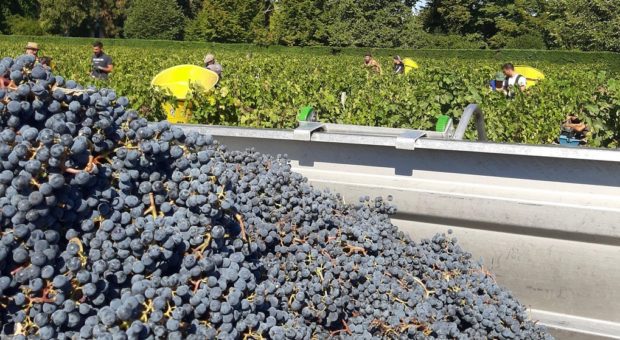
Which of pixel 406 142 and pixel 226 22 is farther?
pixel 226 22

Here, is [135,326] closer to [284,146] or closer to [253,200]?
[253,200]

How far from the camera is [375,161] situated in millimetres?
3004

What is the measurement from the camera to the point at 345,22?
5103 cm

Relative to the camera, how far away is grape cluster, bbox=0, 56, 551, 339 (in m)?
1.46

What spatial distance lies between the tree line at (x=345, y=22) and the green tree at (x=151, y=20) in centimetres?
8

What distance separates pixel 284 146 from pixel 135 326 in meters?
1.87

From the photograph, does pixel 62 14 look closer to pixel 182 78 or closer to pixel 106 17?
pixel 106 17

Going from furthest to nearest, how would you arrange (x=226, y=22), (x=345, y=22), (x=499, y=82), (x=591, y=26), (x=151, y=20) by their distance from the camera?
(x=151, y=20)
(x=226, y=22)
(x=345, y=22)
(x=591, y=26)
(x=499, y=82)

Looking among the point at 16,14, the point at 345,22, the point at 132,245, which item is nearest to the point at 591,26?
the point at 345,22

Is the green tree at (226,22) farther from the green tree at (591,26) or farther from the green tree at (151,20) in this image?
the green tree at (591,26)

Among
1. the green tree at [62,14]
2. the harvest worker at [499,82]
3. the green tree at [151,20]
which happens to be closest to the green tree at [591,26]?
the green tree at [151,20]

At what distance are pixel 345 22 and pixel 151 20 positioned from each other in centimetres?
1630

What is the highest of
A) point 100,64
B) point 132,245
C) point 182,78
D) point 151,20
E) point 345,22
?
point 345,22

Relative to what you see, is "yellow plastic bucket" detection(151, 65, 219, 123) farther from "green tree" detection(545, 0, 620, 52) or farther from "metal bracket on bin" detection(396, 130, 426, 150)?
"green tree" detection(545, 0, 620, 52)
